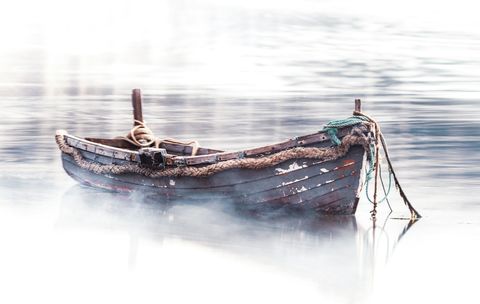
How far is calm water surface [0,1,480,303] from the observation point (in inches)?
372

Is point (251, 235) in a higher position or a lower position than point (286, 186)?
lower

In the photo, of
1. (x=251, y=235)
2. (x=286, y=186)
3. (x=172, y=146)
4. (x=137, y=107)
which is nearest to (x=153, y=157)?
(x=172, y=146)

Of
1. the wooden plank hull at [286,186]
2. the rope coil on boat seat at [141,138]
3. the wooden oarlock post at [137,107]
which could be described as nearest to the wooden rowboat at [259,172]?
the wooden plank hull at [286,186]

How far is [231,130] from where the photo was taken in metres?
18.0

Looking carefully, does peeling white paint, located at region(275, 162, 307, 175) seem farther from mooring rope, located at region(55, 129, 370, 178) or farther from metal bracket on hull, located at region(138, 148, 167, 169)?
metal bracket on hull, located at region(138, 148, 167, 169)

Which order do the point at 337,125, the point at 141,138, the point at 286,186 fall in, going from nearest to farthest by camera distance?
the point at 337,125, the point at 286,186, the point at 141,138

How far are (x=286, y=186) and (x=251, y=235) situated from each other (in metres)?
0.82

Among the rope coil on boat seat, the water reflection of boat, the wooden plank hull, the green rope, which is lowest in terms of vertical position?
the water reflection of boat

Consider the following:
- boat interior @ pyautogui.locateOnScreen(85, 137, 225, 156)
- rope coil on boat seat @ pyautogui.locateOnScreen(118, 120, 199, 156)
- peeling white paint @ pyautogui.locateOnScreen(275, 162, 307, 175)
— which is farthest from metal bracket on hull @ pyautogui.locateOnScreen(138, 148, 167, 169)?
peeling white paint @ pyautogui.locateOnScreen(275, 162, 307, 175)

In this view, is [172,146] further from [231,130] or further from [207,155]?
[231,130]

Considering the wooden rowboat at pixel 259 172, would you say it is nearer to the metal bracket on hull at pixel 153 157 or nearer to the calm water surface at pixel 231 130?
the metal bracket on hull at pixel 153 157

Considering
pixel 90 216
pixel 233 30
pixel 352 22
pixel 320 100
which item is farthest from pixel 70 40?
pixel 90 216

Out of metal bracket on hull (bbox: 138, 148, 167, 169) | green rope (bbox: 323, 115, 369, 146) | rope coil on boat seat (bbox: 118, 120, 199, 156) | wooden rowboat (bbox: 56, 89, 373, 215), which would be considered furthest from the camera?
rope coil on boat seat (bbox: 118, 120, 199, 156)

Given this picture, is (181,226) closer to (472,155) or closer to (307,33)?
(472,155)
